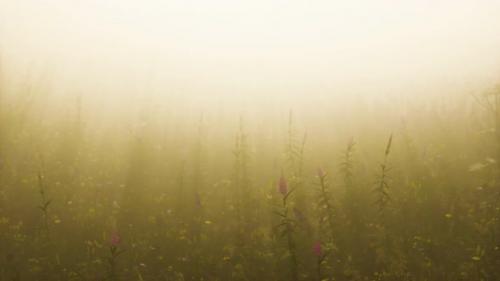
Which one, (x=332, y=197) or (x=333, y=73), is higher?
(x=333, y=73)

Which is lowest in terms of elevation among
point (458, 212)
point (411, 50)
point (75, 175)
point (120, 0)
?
point (458, 212)

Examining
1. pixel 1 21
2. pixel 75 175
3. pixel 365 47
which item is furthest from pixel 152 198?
pixel 365 47

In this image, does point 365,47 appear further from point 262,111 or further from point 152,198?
point 152,198

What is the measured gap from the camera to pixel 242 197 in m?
9.98

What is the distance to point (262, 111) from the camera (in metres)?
15.2

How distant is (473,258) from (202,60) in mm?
16586

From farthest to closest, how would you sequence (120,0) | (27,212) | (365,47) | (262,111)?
(120,0) → (365,47) → (262,111) → (27,212)

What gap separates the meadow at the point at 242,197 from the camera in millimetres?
8008

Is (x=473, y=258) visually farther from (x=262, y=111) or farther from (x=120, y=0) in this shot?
(x=120, y=0)

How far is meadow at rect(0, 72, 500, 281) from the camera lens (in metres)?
8.01

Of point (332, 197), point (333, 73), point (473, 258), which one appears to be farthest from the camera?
point (333, 73)

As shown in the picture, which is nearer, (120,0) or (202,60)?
(202,60)

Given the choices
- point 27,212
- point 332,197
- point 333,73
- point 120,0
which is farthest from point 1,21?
point 332,197

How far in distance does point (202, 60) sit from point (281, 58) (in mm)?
4616
